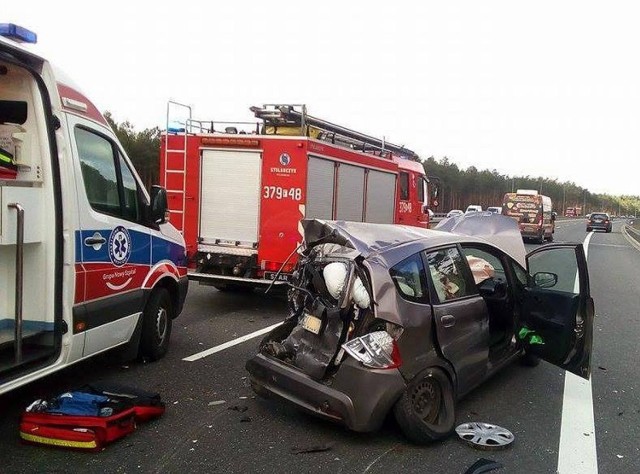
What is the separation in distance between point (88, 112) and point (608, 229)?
176 ft

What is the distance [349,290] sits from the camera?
4070 millimetres

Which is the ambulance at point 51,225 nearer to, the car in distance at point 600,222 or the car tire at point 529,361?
the car tire at point 529,361

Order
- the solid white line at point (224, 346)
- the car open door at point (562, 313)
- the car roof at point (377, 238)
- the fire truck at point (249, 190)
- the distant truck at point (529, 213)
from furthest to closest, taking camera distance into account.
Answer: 1. the distant truck at point (529, 213)
2. the fire truck at point (249, 190)
3. the solid white line at point (224, 346)
4. the car open door at point (562, 313)
5. the car roof at point (377, 238)

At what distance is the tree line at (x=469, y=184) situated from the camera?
3306 centimetres

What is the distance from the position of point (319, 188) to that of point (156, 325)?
3942 mm

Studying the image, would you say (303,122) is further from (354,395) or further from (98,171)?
(354,395)

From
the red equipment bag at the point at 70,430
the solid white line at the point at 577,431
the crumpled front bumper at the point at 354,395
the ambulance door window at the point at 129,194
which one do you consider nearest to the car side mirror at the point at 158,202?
the ambulance door window at the point at 129,194

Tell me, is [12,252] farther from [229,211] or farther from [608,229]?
[608,229]

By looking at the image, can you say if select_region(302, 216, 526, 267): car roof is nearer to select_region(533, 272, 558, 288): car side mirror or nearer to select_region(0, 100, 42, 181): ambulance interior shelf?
select_region(533, 272, 558, 288): car side mirror

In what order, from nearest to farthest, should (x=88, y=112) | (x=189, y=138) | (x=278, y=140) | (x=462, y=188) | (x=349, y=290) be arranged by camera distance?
(x=349, y=290) < (x=88, y=112) < (x=278, y=140) < (x=189, y=138) < (x=462, y=188)

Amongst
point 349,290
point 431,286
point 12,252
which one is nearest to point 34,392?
point 12,252

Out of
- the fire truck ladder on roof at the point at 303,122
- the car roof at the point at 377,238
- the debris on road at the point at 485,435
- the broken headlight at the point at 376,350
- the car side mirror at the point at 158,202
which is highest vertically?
the fire truck ladder on roof at the point at 303,122

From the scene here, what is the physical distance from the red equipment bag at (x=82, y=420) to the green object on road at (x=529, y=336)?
3.39 m

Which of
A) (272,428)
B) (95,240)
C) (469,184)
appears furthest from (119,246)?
(469,184)
